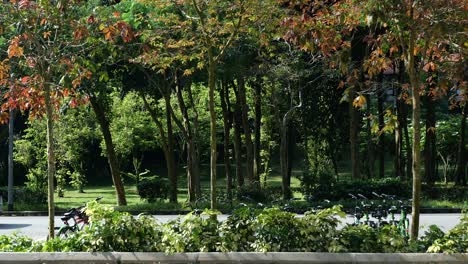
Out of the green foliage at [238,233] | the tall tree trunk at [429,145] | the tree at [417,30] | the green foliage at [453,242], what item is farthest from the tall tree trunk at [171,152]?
the green foliage at [453,242]

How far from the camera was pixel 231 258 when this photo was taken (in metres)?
7.47

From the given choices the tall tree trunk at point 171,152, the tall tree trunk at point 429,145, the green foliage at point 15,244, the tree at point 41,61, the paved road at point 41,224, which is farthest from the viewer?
the tall tree trunk at point 429,145

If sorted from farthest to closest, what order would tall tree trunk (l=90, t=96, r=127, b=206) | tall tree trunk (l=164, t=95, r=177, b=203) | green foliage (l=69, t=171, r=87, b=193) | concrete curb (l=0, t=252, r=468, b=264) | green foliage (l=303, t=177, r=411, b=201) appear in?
green foliage (l=69, t=171, r=87, b=193) < tall tree trunk (l=90, t=96, r=127, b=206) < tall tree trunk (l=164, t=95, r=177, b=203) < green foliage (l=303, t=177, r=411, b=201) < concrete curb (l=0, t=252, r=468, b=264)

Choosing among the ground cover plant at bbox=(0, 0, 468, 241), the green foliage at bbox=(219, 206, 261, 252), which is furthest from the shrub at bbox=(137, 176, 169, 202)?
the green foliage at bbox=(219, 206, 261, 252)

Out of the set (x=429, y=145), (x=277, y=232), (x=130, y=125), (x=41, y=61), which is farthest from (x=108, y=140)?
(x=277, y=232)

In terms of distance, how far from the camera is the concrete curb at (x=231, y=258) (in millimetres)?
7387

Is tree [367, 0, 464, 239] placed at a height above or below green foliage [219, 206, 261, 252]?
above

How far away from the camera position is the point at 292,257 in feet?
24.3

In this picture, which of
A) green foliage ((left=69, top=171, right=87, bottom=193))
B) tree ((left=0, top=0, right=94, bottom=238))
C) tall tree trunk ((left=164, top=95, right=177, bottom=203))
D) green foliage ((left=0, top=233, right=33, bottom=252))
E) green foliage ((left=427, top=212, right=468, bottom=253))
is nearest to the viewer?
green foliage ((left=427, top=212, right=468, bottom=253))

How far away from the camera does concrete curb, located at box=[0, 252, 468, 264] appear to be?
7.39 metres

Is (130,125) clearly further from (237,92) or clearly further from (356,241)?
(356,241)

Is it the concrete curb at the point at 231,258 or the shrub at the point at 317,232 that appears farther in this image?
the shrub at the point at 317,232

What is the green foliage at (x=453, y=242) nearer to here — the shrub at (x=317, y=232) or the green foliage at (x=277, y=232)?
the shrub at (x=317, y=232)

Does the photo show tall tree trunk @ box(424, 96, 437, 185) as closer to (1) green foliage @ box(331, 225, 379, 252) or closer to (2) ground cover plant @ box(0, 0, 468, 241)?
(2) ground cover plant @ box(0, 0, 468, 241)
